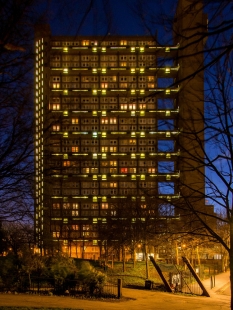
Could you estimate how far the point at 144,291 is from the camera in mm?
24031

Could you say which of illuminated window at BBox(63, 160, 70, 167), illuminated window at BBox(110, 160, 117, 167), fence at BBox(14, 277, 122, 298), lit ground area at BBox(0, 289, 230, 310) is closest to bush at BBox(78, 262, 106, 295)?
fence at BBox(14, 277, 122, 298)

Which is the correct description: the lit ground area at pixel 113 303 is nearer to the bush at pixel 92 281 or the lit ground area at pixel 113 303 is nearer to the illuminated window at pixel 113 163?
the bush at pixel 92 281

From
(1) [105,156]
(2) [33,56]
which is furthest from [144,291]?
(1) [105,156]

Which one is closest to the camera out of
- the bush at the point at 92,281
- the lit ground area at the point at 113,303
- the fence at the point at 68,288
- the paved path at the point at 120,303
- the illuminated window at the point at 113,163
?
the lit ground area at the point at 113,303

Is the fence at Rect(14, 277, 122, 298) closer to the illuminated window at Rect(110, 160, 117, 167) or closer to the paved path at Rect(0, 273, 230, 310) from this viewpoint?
the paved path at Rect(0, 273, 230, 310)

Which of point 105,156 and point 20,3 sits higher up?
point 105,156

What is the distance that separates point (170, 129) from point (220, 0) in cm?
470

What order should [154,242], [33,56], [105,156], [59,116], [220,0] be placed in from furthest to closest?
[105,156] → [154,242] → [59,116] → [33,56] → [220,0]

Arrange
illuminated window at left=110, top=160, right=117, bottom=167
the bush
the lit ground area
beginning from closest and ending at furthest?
the lit ground area
the bush
illuminated window at left=110, top=160, right=117, bottom=167

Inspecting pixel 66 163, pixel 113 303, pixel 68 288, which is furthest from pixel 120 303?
pixel 66 163

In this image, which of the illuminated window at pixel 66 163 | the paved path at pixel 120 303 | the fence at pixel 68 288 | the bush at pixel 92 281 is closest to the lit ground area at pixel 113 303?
the paved path at pixel 120 303

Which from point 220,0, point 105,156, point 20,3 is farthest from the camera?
point 105,156

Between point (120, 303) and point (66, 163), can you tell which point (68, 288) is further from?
point (66, 163)

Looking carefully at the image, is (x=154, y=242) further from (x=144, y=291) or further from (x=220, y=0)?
(x=220, y=0)
